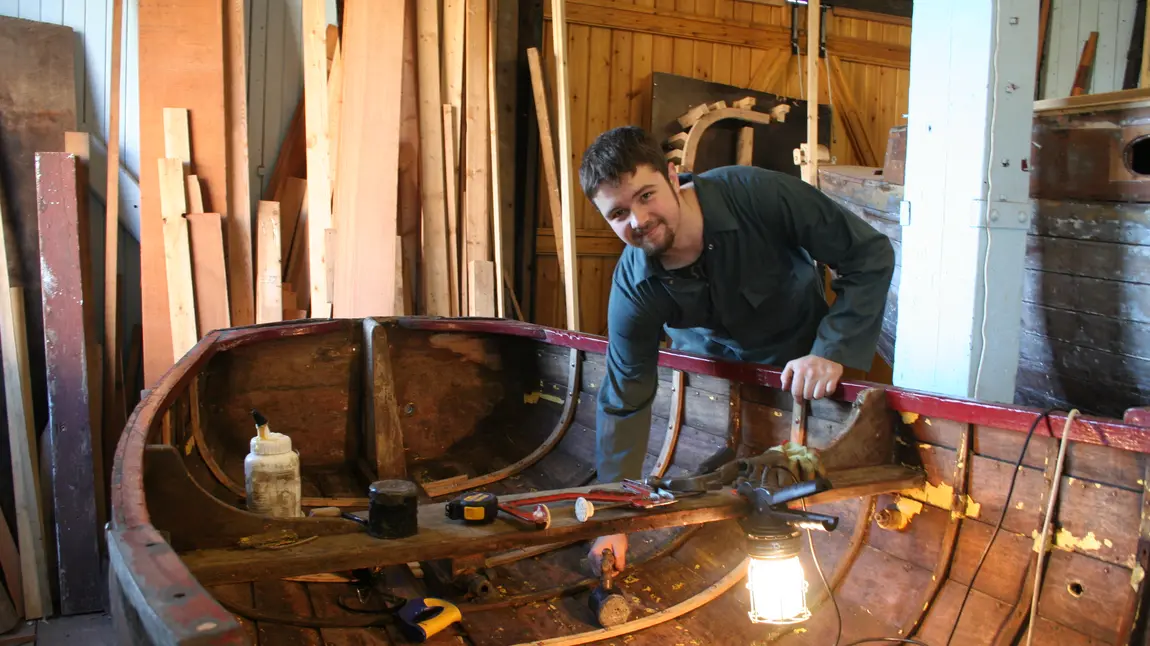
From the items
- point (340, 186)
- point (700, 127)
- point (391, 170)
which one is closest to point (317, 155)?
point (340, 186)

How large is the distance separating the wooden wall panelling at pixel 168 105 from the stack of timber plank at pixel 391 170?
44 centimetres

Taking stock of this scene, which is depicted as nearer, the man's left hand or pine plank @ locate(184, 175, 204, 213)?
the man's left hand

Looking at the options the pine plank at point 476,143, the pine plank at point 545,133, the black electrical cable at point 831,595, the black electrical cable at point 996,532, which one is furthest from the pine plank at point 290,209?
the black electrical cable at point 996,532

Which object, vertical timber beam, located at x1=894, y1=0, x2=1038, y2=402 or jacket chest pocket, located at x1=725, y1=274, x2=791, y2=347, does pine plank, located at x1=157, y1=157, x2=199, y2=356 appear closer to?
jacket chest pocket, located at x1=725, y1=274, x2=791, y2=347

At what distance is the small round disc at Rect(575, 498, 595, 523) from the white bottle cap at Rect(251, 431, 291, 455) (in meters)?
0.64

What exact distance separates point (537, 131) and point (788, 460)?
169 inches

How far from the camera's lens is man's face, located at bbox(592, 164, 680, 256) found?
2158 millimetres

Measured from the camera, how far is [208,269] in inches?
170

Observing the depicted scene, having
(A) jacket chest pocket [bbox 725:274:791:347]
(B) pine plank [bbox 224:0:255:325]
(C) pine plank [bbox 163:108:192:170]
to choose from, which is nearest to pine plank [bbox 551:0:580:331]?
(B) pine plank [bbox 224:0:255:325]

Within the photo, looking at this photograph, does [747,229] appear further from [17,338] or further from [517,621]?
[17,338]

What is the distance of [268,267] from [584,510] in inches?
136

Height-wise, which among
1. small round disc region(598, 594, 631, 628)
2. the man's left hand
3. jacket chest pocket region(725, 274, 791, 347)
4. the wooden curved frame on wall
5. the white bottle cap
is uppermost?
the wooden curved frame on wall

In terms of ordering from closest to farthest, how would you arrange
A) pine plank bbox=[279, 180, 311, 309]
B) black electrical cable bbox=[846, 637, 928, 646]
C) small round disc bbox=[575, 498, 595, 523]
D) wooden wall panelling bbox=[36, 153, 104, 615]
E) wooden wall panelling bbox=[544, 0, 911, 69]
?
1. small round disc bbox=[575, 498, 595, 523]
2. black electrical cable bbox=[846, 637, 928, 646]
3. wooden wall panelling bbox=[36, 153, 104, 615]
4. pine plank bbox=[279, 180, 311, 309]
5. wooden wall panelling bbox=[544, 0, 911, 69]

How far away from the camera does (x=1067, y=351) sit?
2.88m
